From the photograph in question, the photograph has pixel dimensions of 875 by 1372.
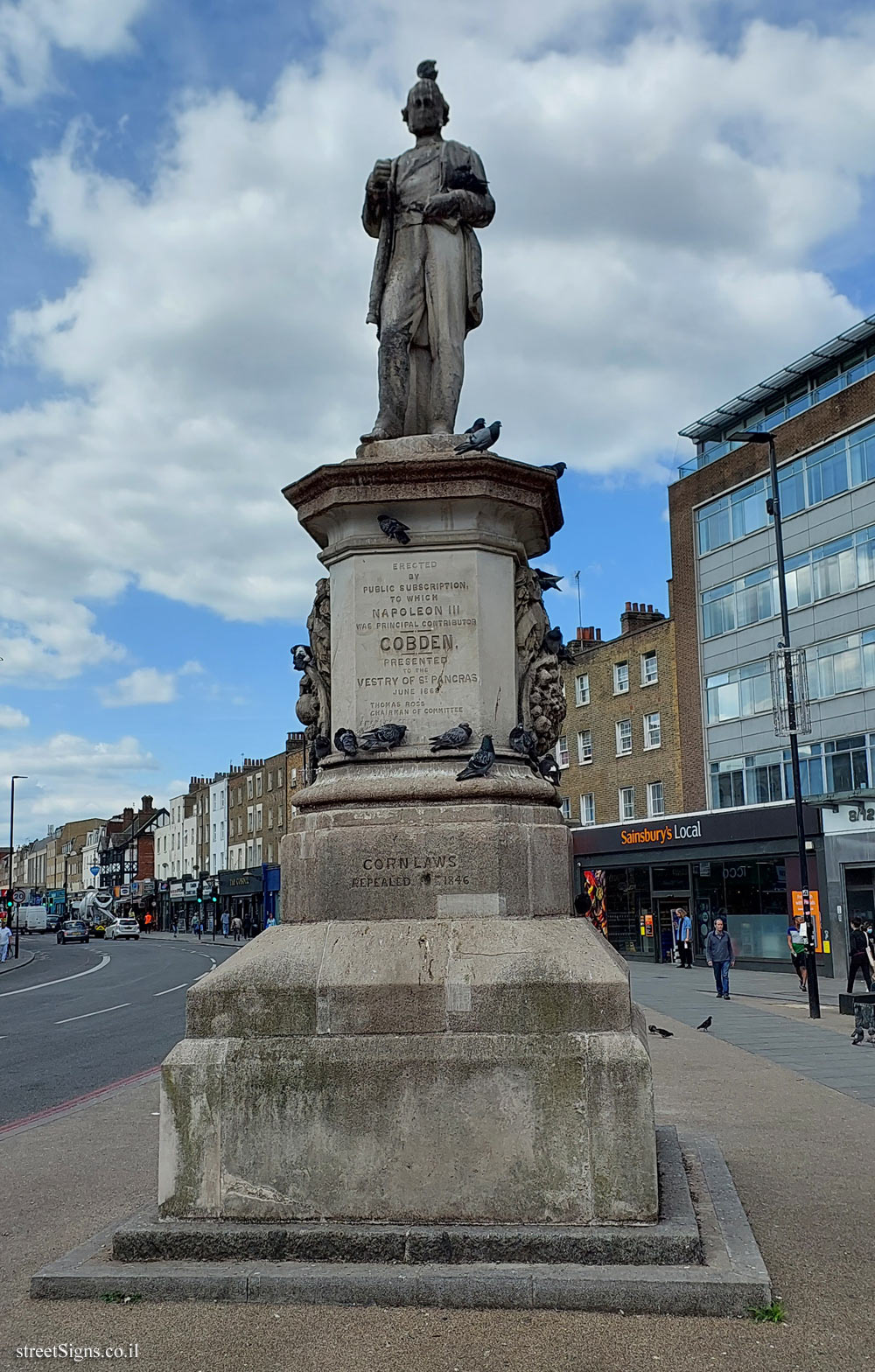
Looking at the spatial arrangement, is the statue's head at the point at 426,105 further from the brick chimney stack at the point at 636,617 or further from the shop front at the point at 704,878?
the brick chimney stack at the point at 636,617

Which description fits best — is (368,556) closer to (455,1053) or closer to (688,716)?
(455,1053)

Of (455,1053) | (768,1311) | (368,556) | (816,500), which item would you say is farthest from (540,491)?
(816,500)


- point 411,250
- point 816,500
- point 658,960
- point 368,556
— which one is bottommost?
point 658,960

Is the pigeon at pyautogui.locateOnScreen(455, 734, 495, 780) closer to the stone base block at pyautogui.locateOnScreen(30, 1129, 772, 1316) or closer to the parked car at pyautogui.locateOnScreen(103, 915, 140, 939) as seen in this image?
the stone base block at pyautogui.locateOnScreen(30, 1129, 772, 1316)

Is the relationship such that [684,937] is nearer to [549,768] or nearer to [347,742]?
[549,768]

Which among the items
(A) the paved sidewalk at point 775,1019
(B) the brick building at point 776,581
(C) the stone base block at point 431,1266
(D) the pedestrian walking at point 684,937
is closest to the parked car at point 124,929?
(B) the brick building at point 776,581

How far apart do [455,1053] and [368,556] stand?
2700 millimetres

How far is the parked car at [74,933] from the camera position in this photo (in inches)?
3125

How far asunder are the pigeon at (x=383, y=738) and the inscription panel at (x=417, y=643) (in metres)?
0.08

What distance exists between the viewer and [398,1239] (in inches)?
195

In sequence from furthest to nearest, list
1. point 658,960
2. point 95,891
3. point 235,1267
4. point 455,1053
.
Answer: point 95,891
point 658,960
point 455,1053
point 235,1267

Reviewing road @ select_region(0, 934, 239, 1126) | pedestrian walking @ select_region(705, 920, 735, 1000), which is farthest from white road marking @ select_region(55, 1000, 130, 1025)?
pedestrian walking @ select_region(705, 920, 735, 1000)

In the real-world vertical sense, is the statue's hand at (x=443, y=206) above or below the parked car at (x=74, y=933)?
above

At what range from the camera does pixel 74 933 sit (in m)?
79.8
